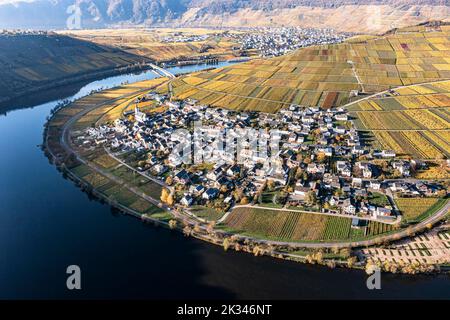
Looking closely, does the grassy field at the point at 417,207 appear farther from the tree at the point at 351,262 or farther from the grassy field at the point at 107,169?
the grassy field at the point at 107,169

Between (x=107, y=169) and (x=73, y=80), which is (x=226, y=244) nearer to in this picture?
(x=107, y=169)

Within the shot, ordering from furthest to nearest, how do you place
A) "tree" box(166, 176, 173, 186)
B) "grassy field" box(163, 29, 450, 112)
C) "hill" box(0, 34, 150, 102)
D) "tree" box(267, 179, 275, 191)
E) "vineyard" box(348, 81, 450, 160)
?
"hill" box(0, 34, 150, 102), "grassy field" box(163, 29, 450, 112), "vineyard" box(348, 81, 450, 160), "tree" box(166, 176, 173, 186), "tree" box(267, 179, 275, 191)

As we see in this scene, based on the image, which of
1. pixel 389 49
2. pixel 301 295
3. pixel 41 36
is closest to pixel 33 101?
pixel 41 36

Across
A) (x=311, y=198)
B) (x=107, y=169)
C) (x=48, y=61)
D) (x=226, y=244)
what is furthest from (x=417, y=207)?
(x=48, y=61)

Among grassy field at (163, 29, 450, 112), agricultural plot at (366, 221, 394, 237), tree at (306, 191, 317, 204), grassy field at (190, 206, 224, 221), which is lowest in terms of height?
grassy field at (190, 206, 224, 221)

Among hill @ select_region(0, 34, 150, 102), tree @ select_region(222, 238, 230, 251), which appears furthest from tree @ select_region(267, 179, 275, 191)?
hill @ select_region(0, 34, 150, 102)

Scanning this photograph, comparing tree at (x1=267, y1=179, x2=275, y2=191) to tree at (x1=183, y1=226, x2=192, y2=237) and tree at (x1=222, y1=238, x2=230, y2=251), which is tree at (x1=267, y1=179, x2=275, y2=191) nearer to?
tree at (x1=222, y1=238, x2=230, y2=251)

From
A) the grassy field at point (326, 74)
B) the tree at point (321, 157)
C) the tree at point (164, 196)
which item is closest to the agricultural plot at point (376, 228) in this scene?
the tree at point (321, 157)
